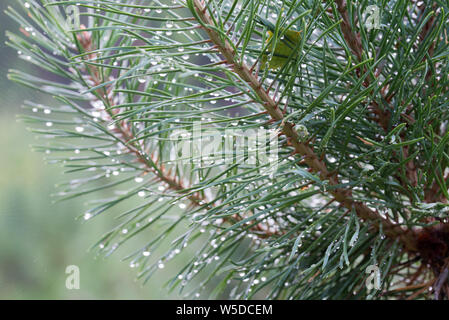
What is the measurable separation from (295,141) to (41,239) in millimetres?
810

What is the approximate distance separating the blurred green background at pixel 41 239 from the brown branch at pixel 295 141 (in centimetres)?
67

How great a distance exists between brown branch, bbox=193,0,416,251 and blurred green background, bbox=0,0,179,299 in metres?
0.67

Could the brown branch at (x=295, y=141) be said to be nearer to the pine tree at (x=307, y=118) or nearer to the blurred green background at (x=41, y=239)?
the pine tree at (x=307, y=118)

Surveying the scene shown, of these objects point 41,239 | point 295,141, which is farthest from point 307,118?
point 41,239

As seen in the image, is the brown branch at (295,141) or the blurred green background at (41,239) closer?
the brown branch at (295,141)

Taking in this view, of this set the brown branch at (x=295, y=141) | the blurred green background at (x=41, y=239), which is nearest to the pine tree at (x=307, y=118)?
the brown branch at (x=295, y=141)

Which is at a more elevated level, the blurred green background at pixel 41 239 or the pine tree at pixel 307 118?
the pine tree at pixel 307 118

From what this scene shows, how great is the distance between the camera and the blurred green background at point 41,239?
89cm

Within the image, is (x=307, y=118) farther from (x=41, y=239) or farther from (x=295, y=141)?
(x=41, y=239)

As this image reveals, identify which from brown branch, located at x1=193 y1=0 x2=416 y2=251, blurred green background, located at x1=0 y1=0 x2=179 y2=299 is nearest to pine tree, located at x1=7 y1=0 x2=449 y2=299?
brown branch, located at x1=193 y1=0 x2=416 y2=251

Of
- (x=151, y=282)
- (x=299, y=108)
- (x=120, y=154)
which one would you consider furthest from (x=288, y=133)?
(x=151, y=282)

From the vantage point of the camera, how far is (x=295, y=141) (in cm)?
23
